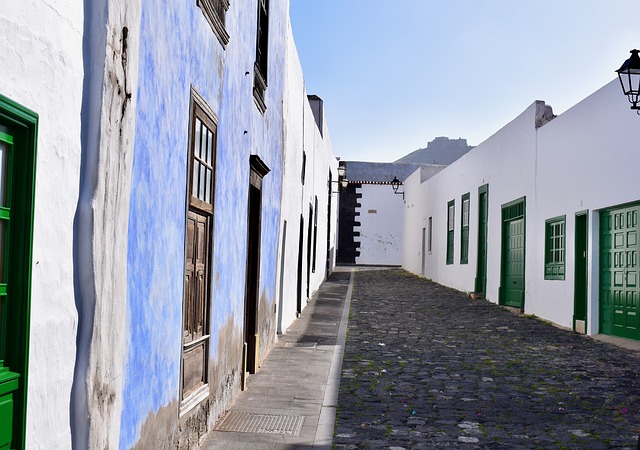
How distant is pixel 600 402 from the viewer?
7.20 metres

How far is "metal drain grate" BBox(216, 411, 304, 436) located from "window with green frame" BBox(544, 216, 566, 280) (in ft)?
27.5

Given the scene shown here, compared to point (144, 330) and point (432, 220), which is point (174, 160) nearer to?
point (144, 330)

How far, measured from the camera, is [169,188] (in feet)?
14.5

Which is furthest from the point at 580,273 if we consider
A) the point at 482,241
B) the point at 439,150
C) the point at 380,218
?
the point at 439,150

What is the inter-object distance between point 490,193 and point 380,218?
2058 centimetres

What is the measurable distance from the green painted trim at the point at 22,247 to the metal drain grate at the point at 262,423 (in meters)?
3.61

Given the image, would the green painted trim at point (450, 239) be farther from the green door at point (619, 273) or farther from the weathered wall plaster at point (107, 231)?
the weathered wall plaster at point (107, 231)

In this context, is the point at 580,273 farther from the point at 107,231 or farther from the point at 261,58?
the point at 107,231

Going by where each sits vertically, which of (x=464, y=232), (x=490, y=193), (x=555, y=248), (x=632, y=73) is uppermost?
(x=632, y=73)

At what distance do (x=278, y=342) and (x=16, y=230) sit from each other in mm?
8913

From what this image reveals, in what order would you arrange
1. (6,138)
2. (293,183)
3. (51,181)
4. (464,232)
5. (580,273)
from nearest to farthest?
(6,138) → (51,181) → (580,273) → (293,183) → (464,232)

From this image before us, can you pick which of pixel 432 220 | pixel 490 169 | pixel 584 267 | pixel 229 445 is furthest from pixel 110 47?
pixel 432 220

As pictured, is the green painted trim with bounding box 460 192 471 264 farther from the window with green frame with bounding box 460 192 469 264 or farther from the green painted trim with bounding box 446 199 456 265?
the green painted trim with bounding box 446 199 456 265

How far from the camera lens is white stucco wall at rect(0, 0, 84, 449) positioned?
2.57 m
